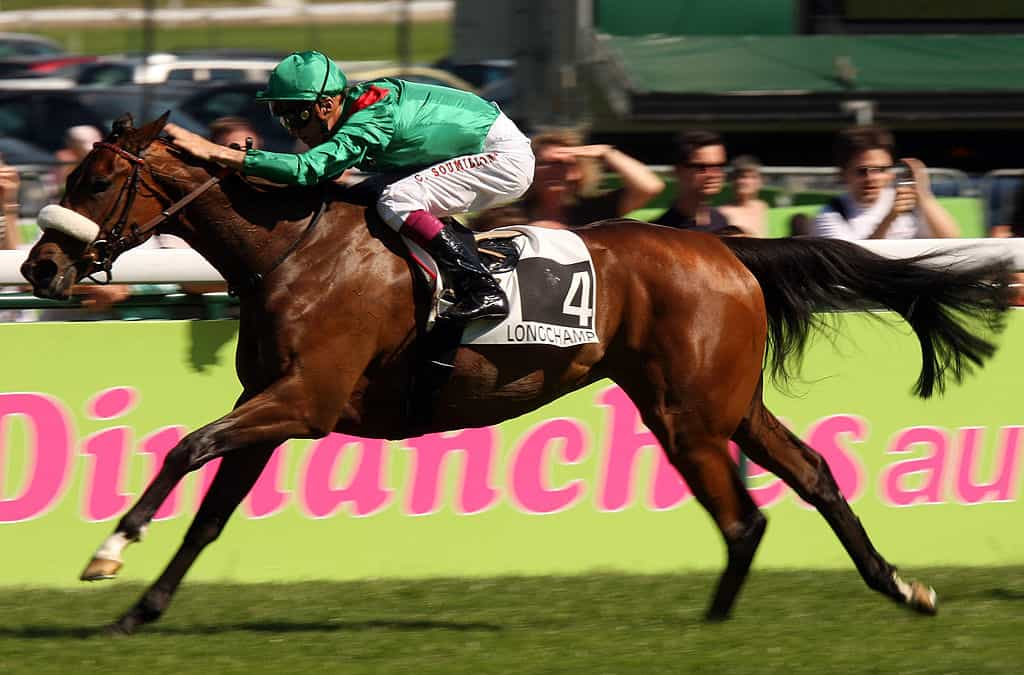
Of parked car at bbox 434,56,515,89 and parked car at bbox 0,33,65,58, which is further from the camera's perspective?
parked car at bbox 0,33,65,58

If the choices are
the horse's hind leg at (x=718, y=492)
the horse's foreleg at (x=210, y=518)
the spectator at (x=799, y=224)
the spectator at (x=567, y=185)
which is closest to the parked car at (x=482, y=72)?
the spectator at (x=799, y=224)

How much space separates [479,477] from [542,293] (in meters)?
1.06

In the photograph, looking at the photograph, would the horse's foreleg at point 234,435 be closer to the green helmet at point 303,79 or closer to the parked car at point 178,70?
the green helmet at point 303,79

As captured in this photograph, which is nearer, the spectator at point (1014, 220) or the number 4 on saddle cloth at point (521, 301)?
the number 4 on saddle cloth at point (521, 301)

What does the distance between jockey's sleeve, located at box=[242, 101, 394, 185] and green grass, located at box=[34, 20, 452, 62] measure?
59.4 ft

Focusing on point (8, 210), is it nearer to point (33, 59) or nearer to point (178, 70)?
point (178, 70)

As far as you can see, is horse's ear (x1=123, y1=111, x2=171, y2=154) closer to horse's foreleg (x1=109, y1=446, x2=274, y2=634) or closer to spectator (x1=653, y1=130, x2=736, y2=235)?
horse's foreleg (x1=109, y1=446, x2=274, y2=634)

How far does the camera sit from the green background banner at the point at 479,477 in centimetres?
585

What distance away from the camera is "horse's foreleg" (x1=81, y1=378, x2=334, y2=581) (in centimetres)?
477

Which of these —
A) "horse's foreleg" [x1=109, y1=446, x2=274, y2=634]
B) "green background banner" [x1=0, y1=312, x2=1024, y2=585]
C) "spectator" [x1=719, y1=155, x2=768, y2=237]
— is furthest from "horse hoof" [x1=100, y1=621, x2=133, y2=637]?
"spectator" [x1=719, y1=155, x2=768, y2=237]

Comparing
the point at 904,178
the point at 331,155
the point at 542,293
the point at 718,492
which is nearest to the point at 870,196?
the point at 904,178

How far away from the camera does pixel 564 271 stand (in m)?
5.36

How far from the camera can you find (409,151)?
5238 mm

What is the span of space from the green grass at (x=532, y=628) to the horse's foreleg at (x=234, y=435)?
1.34 feet
